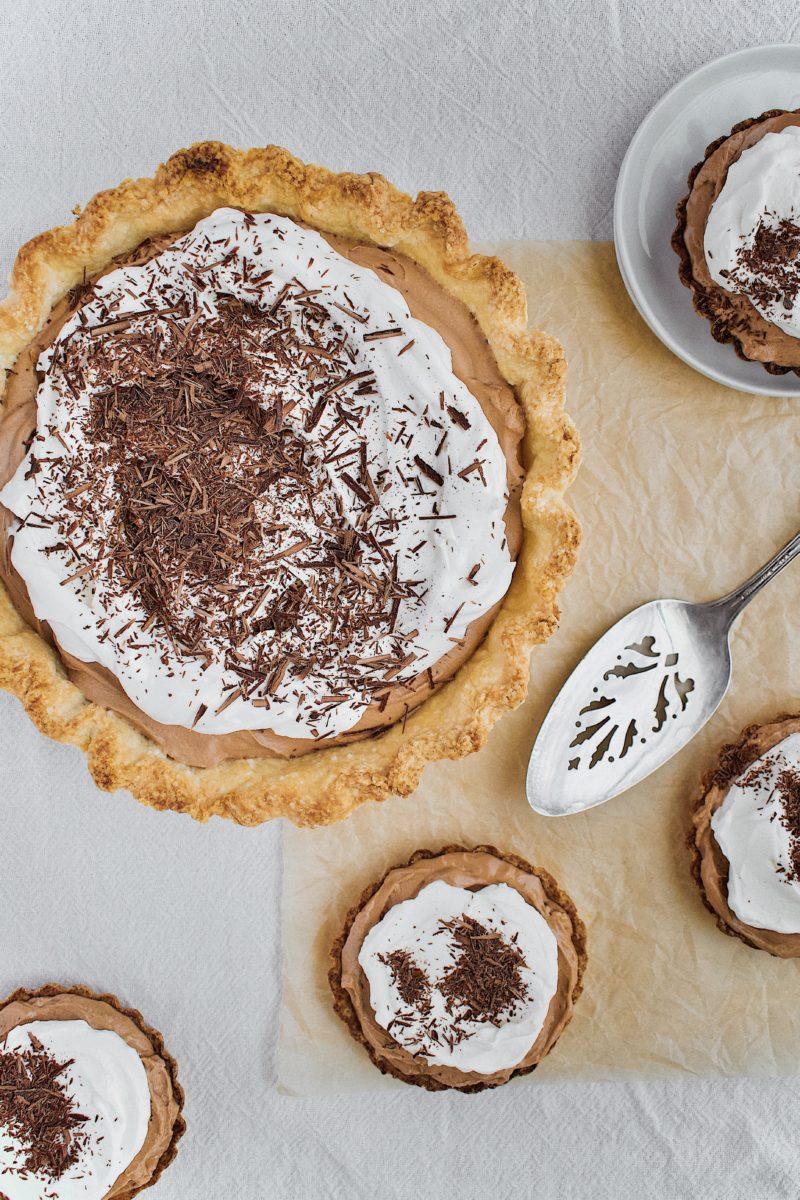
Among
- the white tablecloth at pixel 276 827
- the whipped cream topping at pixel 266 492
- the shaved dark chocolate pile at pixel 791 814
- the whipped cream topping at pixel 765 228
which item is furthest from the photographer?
→ the white tablecloth at pixel 276 827

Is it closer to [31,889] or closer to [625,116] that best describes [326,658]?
[31,889]

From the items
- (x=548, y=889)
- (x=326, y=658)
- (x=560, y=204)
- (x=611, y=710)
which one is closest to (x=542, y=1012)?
(x=548, y=889)

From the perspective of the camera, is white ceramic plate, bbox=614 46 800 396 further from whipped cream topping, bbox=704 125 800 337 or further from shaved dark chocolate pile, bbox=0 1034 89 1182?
shaved dark chocolate pile, bbox=0 1034 89 1182

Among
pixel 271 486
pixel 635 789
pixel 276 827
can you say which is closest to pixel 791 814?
pixel 635 789

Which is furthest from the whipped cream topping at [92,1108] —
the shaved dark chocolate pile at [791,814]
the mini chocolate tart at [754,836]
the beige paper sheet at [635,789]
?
the shaved dark chocolate pile at [791,814]

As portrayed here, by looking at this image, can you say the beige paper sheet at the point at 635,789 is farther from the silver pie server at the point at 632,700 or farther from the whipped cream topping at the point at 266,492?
the whipped cream topping at the point at 266,492

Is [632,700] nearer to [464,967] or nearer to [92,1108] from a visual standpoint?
[464,967]

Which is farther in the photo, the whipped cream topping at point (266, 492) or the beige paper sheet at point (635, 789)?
the beige paper sheet at point (635, 789)
